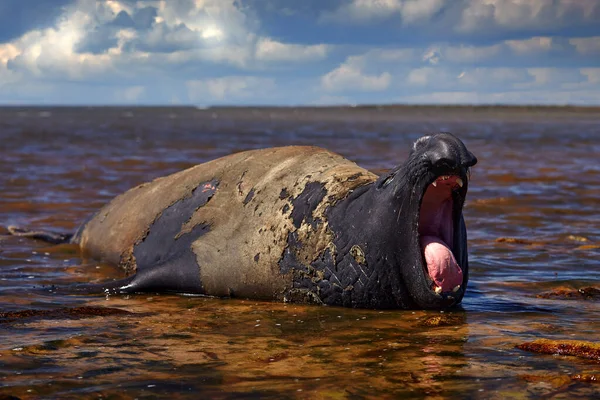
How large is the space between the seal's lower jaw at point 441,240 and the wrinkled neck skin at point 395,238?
2cm

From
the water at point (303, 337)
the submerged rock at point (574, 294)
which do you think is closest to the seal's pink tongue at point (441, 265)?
the water at point (303, 337)

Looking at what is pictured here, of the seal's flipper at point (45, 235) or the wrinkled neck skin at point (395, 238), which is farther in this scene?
the seal's flipper at point (45, 235)

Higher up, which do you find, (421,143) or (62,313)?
(421,143)

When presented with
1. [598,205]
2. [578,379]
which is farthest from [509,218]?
[578,379]

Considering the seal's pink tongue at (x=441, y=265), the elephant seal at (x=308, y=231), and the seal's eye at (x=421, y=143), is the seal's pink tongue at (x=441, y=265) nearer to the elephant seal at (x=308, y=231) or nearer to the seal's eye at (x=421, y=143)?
the elephant seal at (x=308, y=231)

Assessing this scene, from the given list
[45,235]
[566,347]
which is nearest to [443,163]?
[566,347]

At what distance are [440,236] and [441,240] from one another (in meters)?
0.04

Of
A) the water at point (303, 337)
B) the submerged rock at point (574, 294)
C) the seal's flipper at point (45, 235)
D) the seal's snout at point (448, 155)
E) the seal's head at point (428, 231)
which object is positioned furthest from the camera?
the seal's flipper at point (45, 235)

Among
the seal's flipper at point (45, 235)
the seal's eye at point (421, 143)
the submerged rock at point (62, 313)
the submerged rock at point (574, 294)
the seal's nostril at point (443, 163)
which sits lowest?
the submerged rock at point (574, 294)

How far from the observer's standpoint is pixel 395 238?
6488mm

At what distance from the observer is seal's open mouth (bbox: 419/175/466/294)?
6410 millimetres

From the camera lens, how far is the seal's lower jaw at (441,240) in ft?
21.0

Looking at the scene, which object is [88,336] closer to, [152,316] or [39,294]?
[152,316]

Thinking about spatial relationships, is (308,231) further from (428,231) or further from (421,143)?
(421,143)
